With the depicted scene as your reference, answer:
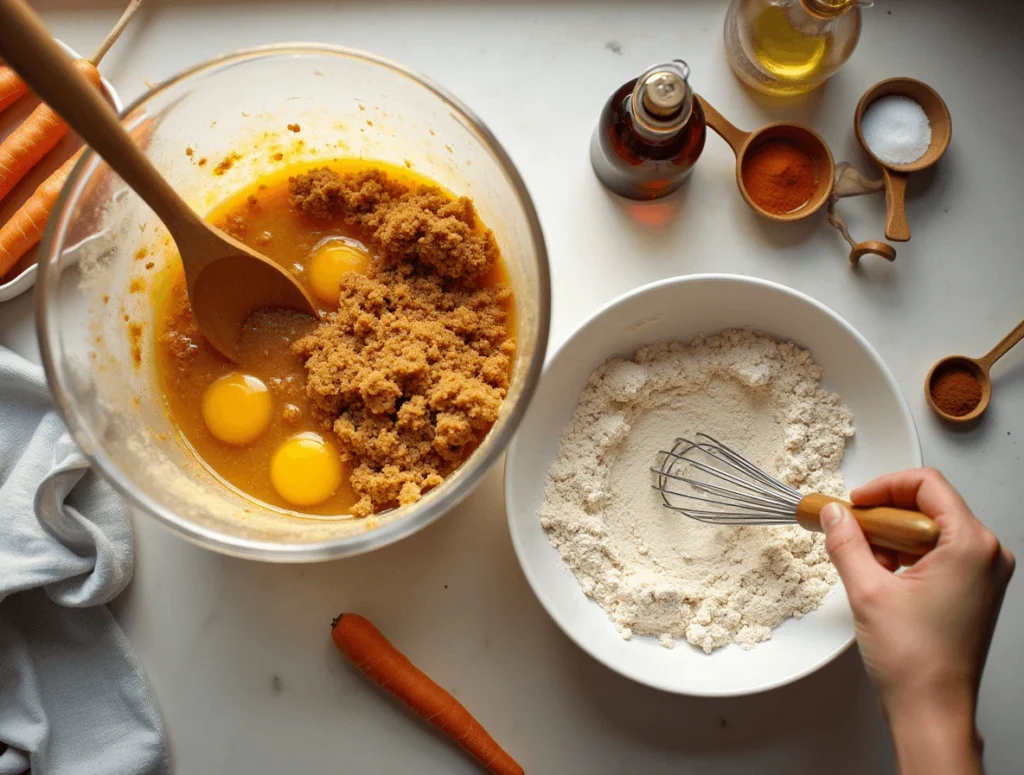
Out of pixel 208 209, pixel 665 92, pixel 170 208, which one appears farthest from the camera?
pixel 208 209

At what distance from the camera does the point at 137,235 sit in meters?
1.52

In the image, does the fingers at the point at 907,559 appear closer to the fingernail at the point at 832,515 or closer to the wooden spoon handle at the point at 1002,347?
the fingernail at the point at 832,515

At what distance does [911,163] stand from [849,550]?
899 millimetres

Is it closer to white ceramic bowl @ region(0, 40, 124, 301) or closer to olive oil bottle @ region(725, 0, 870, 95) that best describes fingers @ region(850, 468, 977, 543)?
olive oil bottle @ region(725, 0, 870, 95)

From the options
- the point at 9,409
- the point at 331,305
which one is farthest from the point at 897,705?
the point at 9,409

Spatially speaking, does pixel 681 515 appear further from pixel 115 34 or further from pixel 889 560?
pixel 115 34

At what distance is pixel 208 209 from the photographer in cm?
165

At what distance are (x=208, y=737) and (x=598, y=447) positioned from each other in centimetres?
102

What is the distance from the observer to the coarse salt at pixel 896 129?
5.73 ft

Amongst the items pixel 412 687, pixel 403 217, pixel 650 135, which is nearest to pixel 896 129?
pixel 650 135

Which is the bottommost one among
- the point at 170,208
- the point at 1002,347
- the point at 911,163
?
the point at 1002,347

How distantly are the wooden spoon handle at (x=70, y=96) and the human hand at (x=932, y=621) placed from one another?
4.24ft

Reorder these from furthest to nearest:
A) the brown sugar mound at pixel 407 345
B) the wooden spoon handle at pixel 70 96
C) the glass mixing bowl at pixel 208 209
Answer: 1. the brown sugar mound at pixel 407 345
2. the glass mixing bowl at pixel 208 209
3. the wooden spoon handle at pixel 70 96

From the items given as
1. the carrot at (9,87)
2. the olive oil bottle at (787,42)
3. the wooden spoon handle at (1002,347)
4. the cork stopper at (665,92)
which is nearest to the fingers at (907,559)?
the wooden spoon handle at (1002,347)
